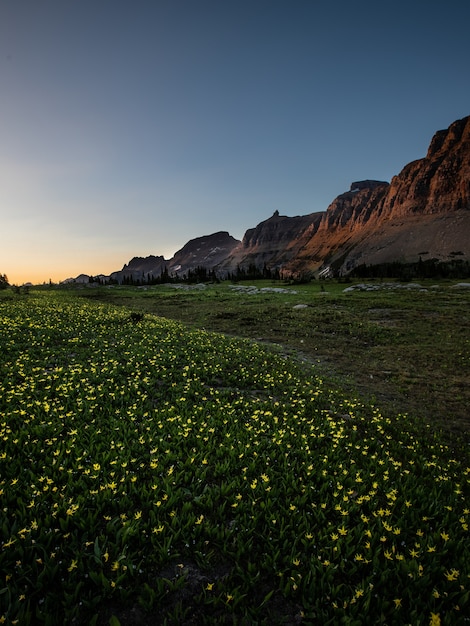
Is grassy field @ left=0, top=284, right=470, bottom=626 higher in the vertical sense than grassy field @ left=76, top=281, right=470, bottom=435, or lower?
higher

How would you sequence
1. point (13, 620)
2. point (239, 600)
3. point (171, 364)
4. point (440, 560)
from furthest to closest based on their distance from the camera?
point (171, 364) < point (440, 560) < point (239, 600) < point (13, 620)

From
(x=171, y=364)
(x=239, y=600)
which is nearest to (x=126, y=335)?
(x=171, y=364)

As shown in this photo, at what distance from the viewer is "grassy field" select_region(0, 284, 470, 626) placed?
12.7 feet

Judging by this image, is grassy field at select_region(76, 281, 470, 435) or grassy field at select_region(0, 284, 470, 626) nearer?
grassy field at select_region(0, 284, 470, 626)

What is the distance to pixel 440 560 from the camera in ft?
15.1

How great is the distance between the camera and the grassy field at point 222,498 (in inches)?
153

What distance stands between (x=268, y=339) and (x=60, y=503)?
18905 mm

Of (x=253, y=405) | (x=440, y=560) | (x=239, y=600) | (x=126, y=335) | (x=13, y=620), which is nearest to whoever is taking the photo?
(x=13, y=620)

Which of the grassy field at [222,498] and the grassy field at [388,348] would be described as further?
the grassy field at [388,348]

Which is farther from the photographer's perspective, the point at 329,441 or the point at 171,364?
the point at 171,364

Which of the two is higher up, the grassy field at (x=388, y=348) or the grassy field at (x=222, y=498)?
the grassy field at (x=222, y=498)

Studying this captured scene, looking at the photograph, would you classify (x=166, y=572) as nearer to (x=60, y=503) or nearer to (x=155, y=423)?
(x=60, y=503)

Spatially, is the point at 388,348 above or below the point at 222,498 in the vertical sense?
below

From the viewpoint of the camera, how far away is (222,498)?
570 cm
